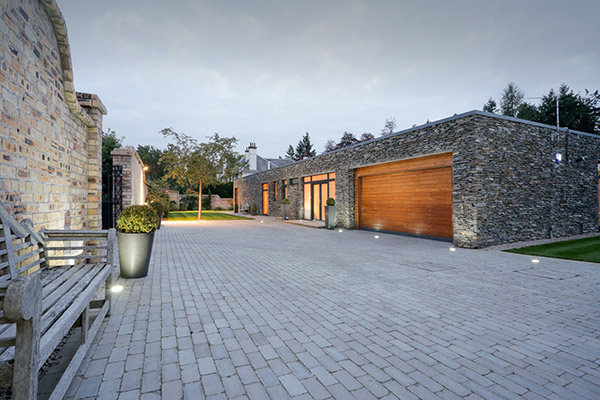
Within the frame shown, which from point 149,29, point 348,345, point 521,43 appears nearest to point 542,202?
point 348,345

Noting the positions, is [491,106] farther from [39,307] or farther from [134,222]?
[39,307]

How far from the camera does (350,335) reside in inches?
99.7

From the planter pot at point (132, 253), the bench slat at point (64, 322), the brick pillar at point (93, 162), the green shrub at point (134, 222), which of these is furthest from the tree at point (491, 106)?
the bench slat at point (64, 322)

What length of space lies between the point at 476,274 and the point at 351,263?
215 cm

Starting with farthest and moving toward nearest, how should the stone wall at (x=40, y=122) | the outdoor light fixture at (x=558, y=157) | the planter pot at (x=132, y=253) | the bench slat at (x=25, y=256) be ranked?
the outdoor light fixture at (x=558, y=157) < the planter pot at (x=132, y=253) < the stone wall at (x=40, y=122) < the bench slat at (x=25, y=256)

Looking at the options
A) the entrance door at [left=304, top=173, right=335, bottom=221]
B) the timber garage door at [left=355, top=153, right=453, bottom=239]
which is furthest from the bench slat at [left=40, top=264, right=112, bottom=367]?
the entrance door at [left=304, top=173, right=335, bottom=221]

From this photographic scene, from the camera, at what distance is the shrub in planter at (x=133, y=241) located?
14.6ft

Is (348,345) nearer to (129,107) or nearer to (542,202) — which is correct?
(542,202)

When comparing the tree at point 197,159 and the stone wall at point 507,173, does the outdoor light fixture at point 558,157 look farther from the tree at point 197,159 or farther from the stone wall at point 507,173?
the tree at point 197,159

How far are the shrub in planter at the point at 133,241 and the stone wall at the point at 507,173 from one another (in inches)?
295

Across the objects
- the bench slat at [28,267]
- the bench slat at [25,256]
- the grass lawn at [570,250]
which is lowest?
the grass lawn at [570,250]

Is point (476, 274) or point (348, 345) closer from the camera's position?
point (348, 345)

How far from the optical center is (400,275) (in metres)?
4.67

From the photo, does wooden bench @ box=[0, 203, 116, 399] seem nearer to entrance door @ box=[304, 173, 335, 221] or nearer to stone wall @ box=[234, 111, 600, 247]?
stone wall @ box=[234, 111, 600, 247]
